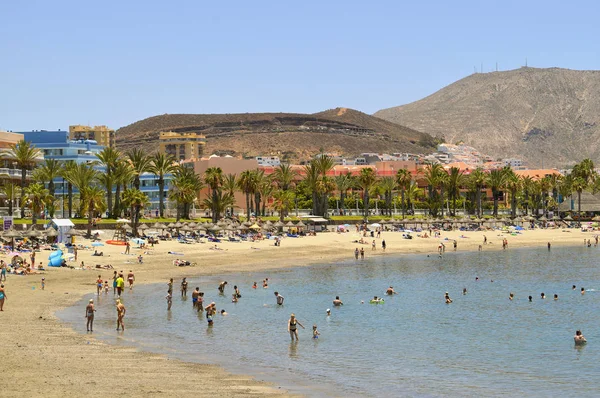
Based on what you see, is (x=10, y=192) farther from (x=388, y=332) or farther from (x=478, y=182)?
(x=478, y=182)

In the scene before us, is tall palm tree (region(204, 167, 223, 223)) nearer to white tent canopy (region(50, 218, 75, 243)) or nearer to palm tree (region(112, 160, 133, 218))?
palm tree (region(112, 160, 133, 218))

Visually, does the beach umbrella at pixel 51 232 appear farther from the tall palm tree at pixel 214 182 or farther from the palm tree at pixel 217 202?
the palm tree at pixel 217 202

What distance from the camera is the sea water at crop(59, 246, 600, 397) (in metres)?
26.2

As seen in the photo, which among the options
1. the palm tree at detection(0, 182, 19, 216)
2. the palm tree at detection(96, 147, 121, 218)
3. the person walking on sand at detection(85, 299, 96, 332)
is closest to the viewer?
the person walking on sand at detection(85, 299, 96, 332)

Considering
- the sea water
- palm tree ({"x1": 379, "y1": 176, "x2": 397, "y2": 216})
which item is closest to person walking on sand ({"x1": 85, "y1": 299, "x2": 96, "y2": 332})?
the sea water

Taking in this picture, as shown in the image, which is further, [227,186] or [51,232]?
[227,186]

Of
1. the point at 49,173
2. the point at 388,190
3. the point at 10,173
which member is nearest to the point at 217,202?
the point at 49,173

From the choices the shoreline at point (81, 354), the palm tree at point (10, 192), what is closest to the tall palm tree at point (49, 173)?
the palm tree at point (10, 192)

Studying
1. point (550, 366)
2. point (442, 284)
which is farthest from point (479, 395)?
point (442, 284)

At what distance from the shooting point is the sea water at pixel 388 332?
1031 inches

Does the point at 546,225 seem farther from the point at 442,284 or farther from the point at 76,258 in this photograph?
the point at 76,258

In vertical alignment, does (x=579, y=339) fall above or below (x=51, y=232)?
below

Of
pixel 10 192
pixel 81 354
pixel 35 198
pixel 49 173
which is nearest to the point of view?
pixel 81 354

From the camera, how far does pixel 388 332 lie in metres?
36.2
